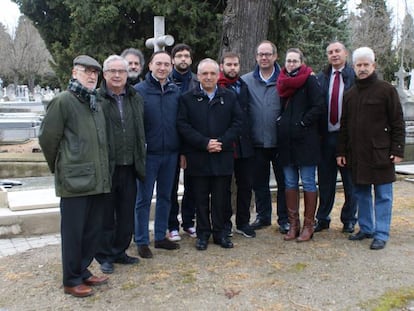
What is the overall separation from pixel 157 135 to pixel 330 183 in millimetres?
2171

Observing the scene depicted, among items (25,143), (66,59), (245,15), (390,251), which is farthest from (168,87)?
(25,143)

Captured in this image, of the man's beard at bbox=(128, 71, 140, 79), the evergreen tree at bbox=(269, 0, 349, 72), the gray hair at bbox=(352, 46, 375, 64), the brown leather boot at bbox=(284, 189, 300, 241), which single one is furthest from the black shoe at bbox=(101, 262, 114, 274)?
the evergreen tree at bbox=(269, 0, 349, 72)

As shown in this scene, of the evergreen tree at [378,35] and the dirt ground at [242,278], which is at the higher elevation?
the evergreen tree at [378,35]

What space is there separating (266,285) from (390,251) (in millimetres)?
1595

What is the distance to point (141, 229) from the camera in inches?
185

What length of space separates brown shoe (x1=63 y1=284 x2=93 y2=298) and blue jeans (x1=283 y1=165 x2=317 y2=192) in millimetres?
2403

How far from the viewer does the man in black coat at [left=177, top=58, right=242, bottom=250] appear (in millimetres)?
4656

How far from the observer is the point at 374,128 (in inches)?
185

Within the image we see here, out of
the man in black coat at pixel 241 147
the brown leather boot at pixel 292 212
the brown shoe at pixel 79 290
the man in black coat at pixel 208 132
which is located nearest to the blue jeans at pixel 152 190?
the man in black coat at pixel 208 132

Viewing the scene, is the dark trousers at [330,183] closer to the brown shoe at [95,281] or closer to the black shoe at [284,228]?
the black shoe at [284,228]

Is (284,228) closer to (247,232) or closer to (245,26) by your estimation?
(247,232)

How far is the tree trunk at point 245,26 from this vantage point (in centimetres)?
650

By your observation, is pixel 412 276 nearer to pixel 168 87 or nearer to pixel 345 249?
pixel 345 249

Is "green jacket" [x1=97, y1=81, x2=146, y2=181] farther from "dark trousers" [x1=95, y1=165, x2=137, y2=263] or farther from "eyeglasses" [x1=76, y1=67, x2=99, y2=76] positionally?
"eyeglasses" [x1=76, y1=67, x2=99, y2=76]
